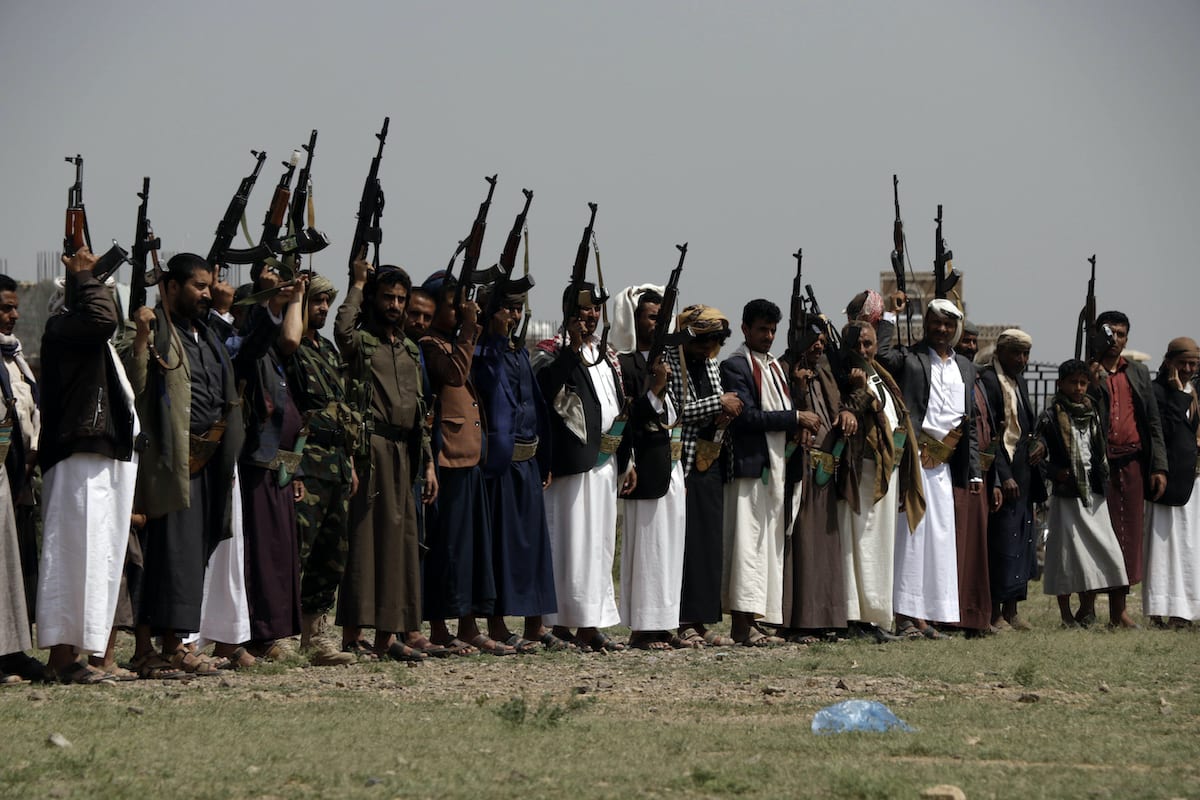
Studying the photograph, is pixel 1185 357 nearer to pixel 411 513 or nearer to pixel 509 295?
pixel 509 295

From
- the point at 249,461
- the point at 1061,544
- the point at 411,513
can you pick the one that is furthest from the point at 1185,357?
the point at 249,461

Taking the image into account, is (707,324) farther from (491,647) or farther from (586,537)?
(491,647)

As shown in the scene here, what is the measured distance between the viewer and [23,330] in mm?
27391

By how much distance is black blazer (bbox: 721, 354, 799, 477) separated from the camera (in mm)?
10633

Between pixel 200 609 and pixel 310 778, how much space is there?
2793 millimetres

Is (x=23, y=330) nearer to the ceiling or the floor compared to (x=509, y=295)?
nearer to the ceiling

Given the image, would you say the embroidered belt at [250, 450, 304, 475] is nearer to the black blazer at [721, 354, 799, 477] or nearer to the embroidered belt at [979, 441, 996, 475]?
the black blazer at [721, 354, 799, 477]

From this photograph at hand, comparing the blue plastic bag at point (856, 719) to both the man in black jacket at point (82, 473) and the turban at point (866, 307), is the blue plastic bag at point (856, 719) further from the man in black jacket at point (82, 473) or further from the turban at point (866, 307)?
the turban at point (866, 307)

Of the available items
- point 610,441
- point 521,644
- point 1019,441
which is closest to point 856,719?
point 521,644

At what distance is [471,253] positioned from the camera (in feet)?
32.3

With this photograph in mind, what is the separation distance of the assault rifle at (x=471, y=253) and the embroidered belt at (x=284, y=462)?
55.1 inches

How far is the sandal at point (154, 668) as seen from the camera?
8.06 m

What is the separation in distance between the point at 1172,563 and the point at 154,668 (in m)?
7.77

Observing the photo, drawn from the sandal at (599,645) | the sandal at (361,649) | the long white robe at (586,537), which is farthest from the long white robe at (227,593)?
the sandal at (599,645)
